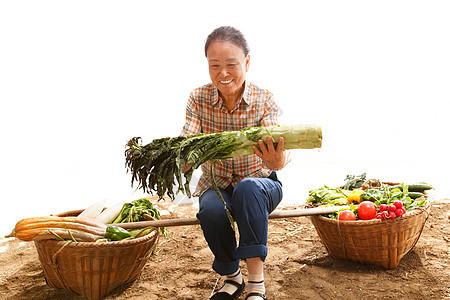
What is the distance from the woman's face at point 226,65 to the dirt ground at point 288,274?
4.87 ft

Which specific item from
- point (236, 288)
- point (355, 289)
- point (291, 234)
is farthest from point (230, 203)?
point (291, 234)

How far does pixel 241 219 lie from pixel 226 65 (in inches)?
40.1

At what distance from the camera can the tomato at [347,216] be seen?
129 inches

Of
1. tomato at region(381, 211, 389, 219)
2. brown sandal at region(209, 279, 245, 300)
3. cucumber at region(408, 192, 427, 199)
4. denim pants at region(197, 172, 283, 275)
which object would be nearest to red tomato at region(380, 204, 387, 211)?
tomato at region(381, 211, 389, 219)

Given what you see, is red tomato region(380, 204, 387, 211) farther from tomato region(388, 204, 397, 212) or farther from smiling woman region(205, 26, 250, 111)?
smiling woman region(205, 26, 250, 111)

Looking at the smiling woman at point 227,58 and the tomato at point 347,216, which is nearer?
the smiling woman at point 227,58

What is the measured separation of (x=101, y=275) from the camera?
300 cm

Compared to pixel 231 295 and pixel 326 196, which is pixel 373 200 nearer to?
pixel 326 196

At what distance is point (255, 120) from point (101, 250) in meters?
1.40

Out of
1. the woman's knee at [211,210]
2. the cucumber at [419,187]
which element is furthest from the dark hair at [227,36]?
the cucumber at [419,187]

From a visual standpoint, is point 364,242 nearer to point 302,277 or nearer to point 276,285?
point 302,277

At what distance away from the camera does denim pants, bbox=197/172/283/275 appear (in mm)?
2727

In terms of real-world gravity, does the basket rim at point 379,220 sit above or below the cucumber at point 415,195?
below

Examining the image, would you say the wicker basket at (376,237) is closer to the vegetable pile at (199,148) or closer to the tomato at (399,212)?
the tomato at (399,212)
